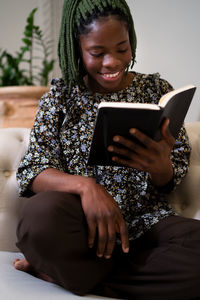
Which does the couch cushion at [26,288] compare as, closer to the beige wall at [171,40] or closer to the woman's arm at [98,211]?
the woman's arm at [98,211]

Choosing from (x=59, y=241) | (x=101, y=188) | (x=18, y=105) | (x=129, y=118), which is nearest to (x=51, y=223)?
(x=59, y=241)

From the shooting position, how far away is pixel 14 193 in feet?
3.56

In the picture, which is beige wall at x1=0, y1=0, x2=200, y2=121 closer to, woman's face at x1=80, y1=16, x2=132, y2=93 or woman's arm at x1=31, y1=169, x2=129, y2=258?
woman's face at x1=80, y1=16, x2=132, y2=93

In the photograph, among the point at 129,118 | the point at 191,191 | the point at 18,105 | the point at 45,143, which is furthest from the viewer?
the point at 18,105

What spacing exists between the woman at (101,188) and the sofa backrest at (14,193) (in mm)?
84

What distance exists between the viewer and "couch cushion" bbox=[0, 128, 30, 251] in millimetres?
1068

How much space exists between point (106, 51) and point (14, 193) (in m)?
0.48

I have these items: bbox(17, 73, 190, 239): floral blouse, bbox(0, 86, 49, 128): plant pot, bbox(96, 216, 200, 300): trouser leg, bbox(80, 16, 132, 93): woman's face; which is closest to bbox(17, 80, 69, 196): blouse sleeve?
bbox(17, 73, 190, 239): floral blouse

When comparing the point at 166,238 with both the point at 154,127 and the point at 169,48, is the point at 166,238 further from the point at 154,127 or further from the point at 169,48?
the point at 169,48

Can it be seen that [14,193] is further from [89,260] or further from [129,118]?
[129,118]

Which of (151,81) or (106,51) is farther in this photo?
(151,81)

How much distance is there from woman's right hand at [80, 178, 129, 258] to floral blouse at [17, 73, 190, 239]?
0.47 feet

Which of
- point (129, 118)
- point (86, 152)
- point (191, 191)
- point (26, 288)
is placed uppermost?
point (129, 118)

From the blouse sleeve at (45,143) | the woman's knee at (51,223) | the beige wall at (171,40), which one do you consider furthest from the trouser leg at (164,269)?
the beige wall at (171,40)
